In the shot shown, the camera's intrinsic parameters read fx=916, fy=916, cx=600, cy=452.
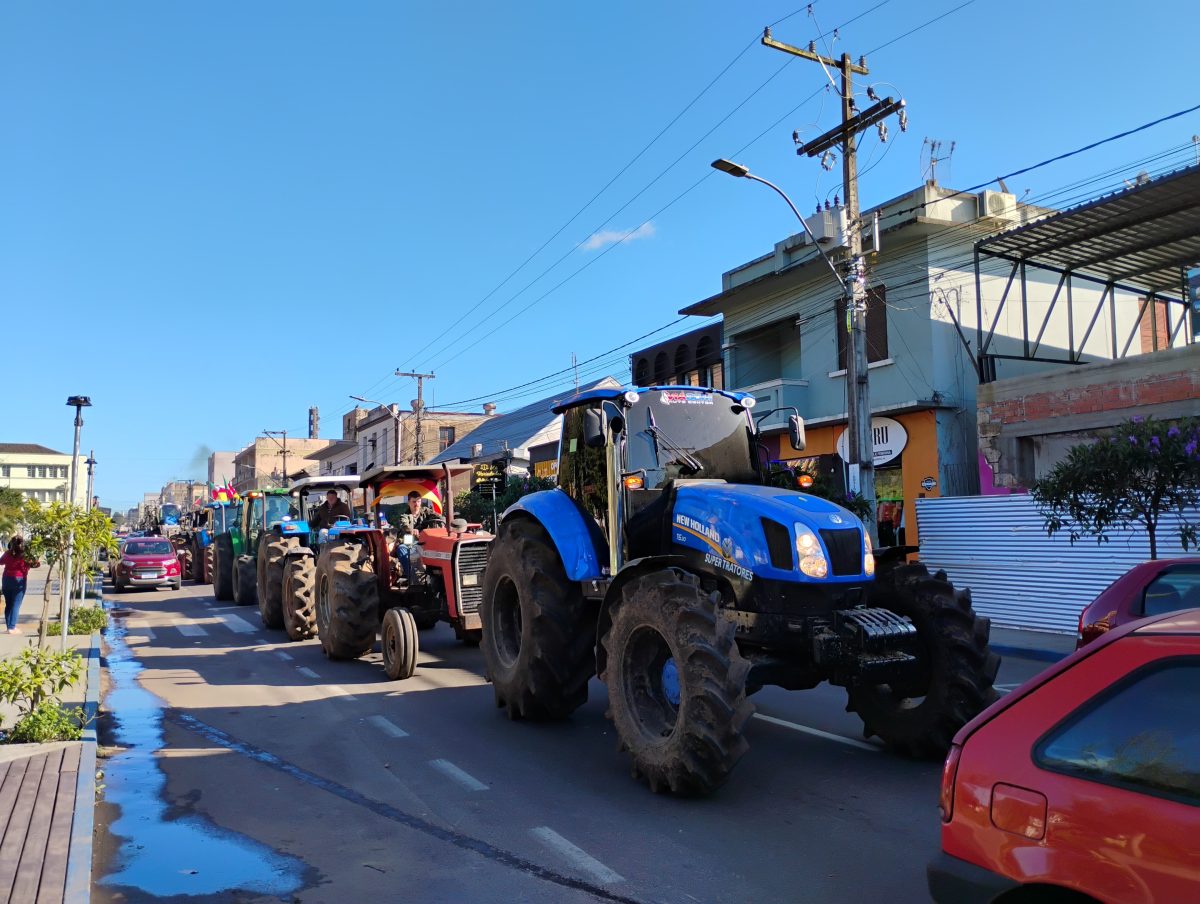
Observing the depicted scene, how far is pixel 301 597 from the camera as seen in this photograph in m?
13.4

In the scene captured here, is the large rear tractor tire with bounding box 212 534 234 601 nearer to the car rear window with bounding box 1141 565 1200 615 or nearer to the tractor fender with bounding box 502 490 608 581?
the tractor fender with bounding box 502 490 608 581

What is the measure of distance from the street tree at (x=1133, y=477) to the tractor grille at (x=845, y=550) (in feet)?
20.0

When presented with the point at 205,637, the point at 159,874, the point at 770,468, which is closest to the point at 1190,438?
the point at 770,468

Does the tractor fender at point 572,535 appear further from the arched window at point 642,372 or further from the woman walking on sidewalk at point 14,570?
the arched window at point 642,372

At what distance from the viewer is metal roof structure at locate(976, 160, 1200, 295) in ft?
49.5

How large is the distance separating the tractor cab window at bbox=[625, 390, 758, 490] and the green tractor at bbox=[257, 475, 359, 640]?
6.75 metres

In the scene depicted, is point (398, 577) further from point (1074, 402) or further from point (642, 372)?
point (642, 372)

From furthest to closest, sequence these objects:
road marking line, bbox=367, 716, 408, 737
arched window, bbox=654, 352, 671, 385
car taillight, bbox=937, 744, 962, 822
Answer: arched window, bbox=654, 352, 671, 385, road marking line, bbox=367, 716, 408, 737, car taillight, bbox=937, 744, 962, 822

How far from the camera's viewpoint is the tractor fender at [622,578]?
242 inches

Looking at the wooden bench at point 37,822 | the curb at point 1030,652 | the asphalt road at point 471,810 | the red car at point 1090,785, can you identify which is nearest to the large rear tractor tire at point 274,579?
the asphalt road at point 471,810

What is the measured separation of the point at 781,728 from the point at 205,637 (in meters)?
10.5

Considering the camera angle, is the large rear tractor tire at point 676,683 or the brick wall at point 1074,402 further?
the brick wall at point 1074,402

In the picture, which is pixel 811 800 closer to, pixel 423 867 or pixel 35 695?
pixel 423 867

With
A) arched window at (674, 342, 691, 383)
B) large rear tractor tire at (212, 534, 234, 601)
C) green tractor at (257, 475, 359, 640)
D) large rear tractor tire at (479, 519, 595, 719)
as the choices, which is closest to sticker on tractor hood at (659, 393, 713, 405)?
large rear tractor tire at (479, 519, 595, 719)
